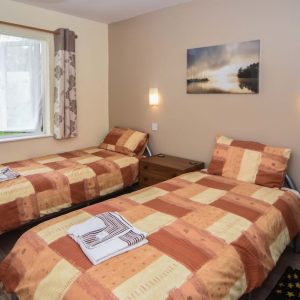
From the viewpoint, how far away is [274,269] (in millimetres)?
2236

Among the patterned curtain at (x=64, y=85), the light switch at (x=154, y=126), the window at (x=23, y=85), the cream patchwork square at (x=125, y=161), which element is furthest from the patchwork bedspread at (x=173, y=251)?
the window at (x=23, y=85)

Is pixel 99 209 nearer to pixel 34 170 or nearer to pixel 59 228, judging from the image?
pixel 59 228

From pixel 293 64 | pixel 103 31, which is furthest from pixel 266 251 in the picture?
pixel 103 31

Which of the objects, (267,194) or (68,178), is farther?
(68,178)

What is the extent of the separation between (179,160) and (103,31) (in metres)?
2.27

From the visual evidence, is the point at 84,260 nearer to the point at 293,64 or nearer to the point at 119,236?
the point at 119,236

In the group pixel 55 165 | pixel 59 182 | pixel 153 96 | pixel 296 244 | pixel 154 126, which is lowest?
pixel 296 244

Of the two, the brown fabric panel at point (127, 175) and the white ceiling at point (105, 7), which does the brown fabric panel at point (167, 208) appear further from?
the white ceiling at point (105, 7)

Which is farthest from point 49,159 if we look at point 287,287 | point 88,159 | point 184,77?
point 287,287

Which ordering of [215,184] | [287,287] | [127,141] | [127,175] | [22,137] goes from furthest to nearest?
1. [127,141]
2. [22,137]
3. [127,175]
4. [215,184]
5. [287,287]

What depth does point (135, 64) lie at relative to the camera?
3805 mm

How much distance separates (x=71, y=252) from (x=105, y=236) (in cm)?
20

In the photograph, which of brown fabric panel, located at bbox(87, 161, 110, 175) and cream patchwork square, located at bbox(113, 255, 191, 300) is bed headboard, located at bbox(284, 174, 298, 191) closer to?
cream patchwork square, located at bbox(113, 255, 191, 300)

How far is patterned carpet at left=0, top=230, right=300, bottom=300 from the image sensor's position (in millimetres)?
1944
